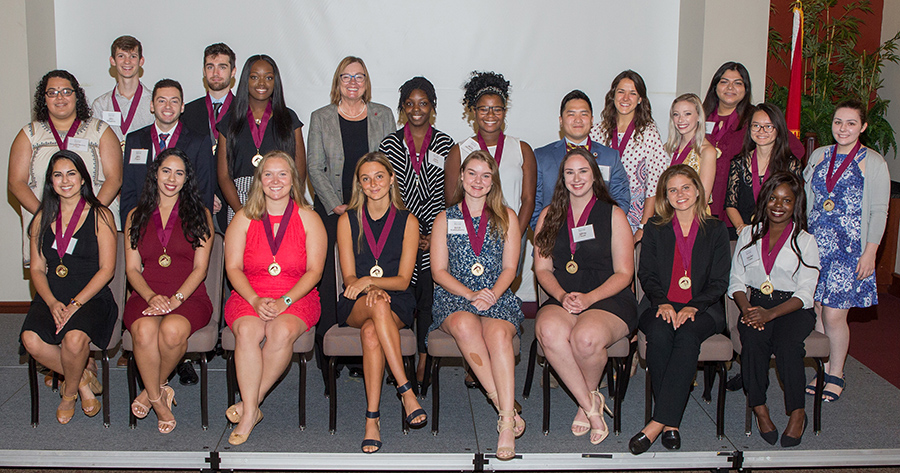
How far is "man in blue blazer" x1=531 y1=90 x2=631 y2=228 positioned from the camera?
3.82m

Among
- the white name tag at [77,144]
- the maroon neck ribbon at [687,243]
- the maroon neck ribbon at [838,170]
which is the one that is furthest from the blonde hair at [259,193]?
the maroon neck ribbon at [838,170]

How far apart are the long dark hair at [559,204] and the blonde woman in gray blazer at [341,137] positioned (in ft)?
3.72

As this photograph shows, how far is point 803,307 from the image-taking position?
3.37m

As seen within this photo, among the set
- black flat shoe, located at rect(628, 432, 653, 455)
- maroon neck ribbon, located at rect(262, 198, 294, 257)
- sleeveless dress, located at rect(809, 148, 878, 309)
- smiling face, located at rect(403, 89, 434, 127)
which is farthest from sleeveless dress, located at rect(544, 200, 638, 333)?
maroon neck ribbon, located at rect(262, 198, 294, 257)

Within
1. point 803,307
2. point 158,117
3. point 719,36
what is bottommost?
point 803,307

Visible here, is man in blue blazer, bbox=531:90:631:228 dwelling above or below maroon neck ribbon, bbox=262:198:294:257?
above

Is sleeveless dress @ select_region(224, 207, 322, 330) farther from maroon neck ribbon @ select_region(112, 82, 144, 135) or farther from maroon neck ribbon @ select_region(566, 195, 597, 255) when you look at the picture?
maroon neck ribbon @ select_region(112, 82, 144, 135)

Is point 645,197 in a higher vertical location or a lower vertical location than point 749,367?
higher

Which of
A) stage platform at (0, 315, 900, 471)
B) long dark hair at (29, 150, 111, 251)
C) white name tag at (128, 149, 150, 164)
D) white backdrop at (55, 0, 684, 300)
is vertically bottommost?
stage platform at (0, 315, 900, 471)

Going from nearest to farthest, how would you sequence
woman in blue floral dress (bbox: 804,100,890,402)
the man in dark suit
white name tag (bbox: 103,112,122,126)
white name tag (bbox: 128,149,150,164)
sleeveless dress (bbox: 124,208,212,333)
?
1. sleeveless dress (bbox: 124,208,212,333)
2. woman in blue floral dress (bbox: 804,100,890,402)
3. white name tag (bbox: 128,149,150,164)
4. the man in dark suit
5. white name tag (bbox: 103,112,122,126)

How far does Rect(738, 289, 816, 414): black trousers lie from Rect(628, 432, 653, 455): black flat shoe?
58 centimetres

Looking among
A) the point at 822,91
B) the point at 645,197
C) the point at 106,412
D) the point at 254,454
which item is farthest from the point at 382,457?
the point at 822,91

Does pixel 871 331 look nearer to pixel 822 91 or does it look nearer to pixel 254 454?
pixel 822 91

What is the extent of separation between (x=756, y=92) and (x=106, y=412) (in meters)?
4.60
